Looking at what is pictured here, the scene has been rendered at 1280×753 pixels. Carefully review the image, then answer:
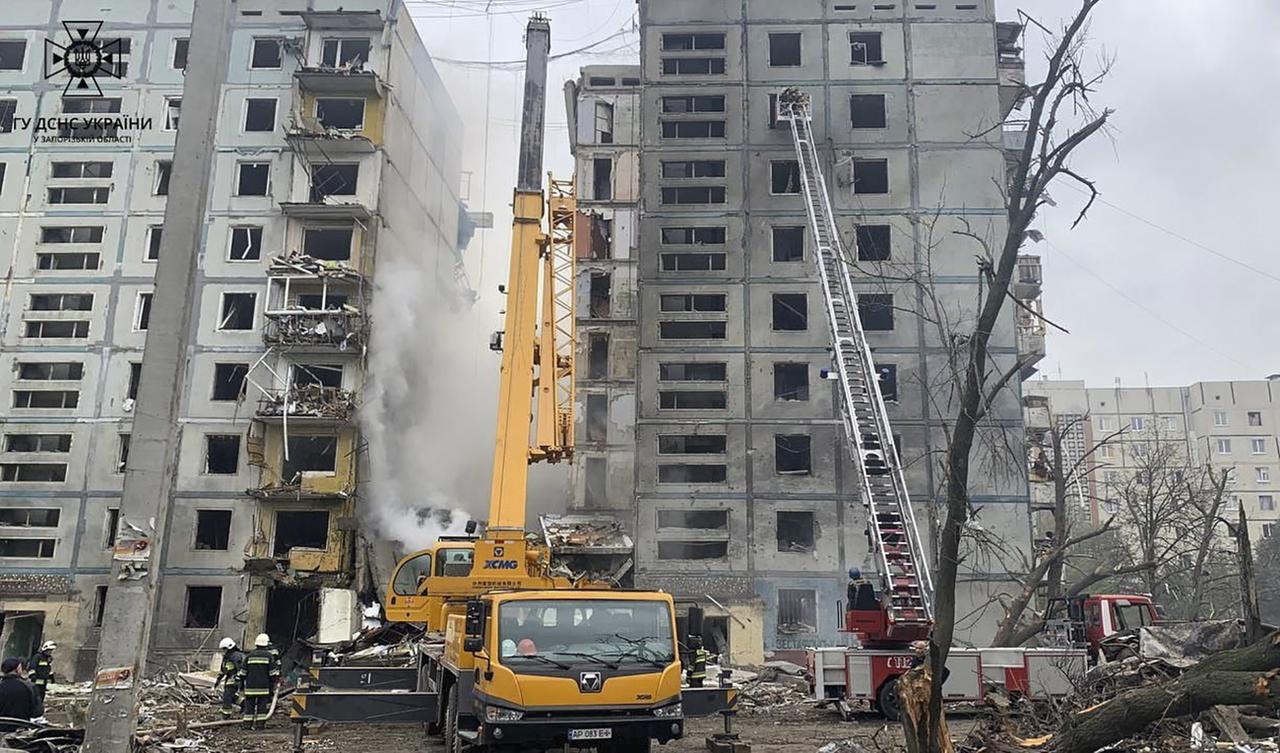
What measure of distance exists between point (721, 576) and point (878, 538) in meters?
13.2

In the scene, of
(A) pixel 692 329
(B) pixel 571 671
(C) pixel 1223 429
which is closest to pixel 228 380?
(A) pixel 692 329

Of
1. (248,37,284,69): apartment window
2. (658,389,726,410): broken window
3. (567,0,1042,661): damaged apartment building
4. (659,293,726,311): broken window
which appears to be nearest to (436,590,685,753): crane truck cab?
(567,0,1042,661): damaged apartment building

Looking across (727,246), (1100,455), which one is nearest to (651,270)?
(727,246)

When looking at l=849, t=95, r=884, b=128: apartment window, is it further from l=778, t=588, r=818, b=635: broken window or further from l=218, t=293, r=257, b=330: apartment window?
l=218, t=293, r=257, b=330: apartment window

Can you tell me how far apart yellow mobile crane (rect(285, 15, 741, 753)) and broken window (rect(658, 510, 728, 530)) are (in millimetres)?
13827

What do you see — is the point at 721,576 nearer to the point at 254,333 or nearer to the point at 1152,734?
the point at 254,333

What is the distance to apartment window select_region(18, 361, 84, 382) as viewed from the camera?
36.8m

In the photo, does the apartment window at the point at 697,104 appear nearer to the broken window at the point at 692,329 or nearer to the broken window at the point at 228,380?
the broken window at the point at 692,329

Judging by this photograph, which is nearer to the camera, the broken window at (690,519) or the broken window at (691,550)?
the broken window at (691,550)

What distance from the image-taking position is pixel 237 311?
3691 centimetres

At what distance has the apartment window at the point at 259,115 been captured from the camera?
38.6m

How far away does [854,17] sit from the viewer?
123 feet

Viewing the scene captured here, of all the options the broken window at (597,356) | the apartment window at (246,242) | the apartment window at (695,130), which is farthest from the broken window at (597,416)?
the apartment window at (246,242)

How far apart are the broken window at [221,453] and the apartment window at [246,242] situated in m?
7.13
